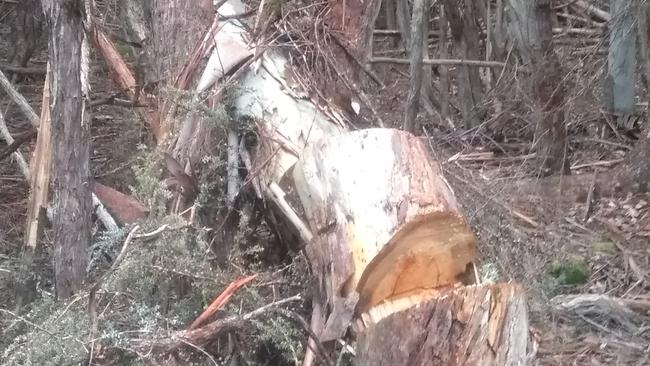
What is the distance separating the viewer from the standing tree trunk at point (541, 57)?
15.5 ft

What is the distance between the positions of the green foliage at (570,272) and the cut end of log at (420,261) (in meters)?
1.38

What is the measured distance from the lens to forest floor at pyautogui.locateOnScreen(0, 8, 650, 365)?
3.76 metres

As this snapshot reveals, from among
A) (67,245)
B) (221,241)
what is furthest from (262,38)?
(67,245)

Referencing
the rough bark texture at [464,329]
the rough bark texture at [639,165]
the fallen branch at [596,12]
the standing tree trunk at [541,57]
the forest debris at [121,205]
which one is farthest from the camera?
the fallen branch at [596,12]

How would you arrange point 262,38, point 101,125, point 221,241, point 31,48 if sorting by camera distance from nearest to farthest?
point 221,241
point 262,38
point 101,125
point 31,48

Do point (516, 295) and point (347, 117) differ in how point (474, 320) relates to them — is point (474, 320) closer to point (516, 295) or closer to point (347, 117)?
point (516, 295)

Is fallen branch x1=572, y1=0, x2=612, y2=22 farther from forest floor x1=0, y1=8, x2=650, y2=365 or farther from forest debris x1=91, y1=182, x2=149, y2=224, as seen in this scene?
forest debris x1=91, y1=182, x2=149, y2=224

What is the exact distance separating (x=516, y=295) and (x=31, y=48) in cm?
542

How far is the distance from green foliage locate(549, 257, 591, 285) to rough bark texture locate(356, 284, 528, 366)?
170 centimetres

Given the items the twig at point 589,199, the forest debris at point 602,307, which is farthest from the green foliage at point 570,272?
the twig at point 589,199

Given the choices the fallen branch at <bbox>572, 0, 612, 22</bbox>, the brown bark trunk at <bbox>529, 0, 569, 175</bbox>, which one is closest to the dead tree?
the brown bark trunk at <bbox>529, 0, 569, 175</bbox>

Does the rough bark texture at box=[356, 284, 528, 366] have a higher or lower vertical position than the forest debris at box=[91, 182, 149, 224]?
lower

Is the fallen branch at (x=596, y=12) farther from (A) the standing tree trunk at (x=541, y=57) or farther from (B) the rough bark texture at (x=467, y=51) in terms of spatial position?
(A) the standing tree trunk at (x=541, y=57)

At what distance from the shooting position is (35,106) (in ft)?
21.3
